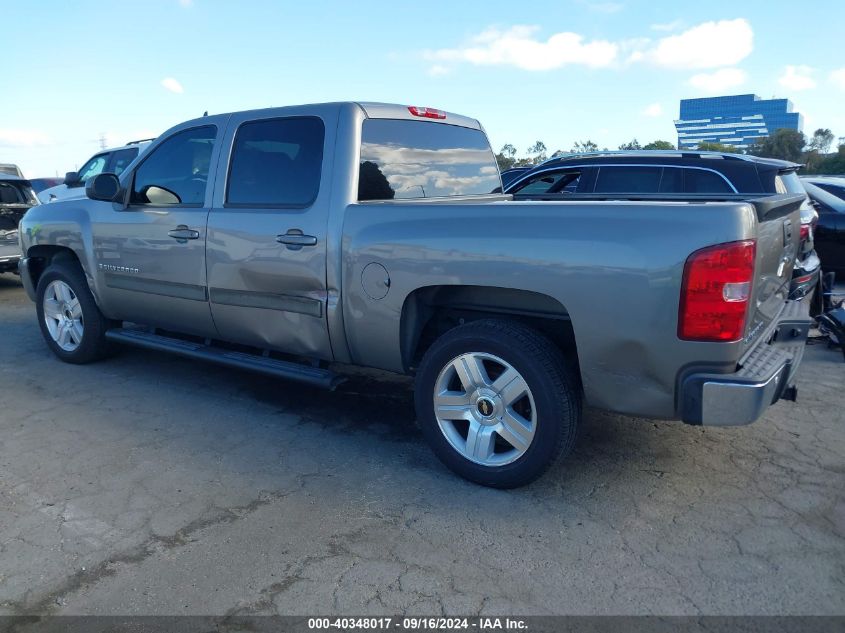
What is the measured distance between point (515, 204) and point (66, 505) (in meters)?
2.64

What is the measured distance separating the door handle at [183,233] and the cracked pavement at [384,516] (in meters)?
1.17

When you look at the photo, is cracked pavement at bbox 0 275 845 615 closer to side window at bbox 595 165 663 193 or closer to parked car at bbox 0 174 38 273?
side window at bbox 595 165 663 193

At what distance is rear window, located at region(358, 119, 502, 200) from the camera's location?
3.98m

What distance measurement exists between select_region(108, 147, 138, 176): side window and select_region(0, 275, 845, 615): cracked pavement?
7.46 m

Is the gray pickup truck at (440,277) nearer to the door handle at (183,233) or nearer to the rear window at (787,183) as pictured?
the door handle at (183,233)

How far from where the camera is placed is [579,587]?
262 cm

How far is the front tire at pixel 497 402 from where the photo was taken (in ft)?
10.4

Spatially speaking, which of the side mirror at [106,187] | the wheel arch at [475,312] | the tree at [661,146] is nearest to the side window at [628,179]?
the wheel arch at [475,312]

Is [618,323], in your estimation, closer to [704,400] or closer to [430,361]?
[704,400]

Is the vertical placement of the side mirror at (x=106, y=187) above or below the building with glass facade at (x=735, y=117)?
below

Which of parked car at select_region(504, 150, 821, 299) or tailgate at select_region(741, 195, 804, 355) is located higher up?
parked car at select_region(504, 150, 821, 299)

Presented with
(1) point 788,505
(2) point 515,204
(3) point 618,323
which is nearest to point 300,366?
(2) point 515,204

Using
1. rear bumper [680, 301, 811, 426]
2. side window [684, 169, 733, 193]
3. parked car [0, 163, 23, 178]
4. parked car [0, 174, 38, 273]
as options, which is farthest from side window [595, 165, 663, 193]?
parked car [0, 163, 23, 178]

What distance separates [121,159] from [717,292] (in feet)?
35.9
